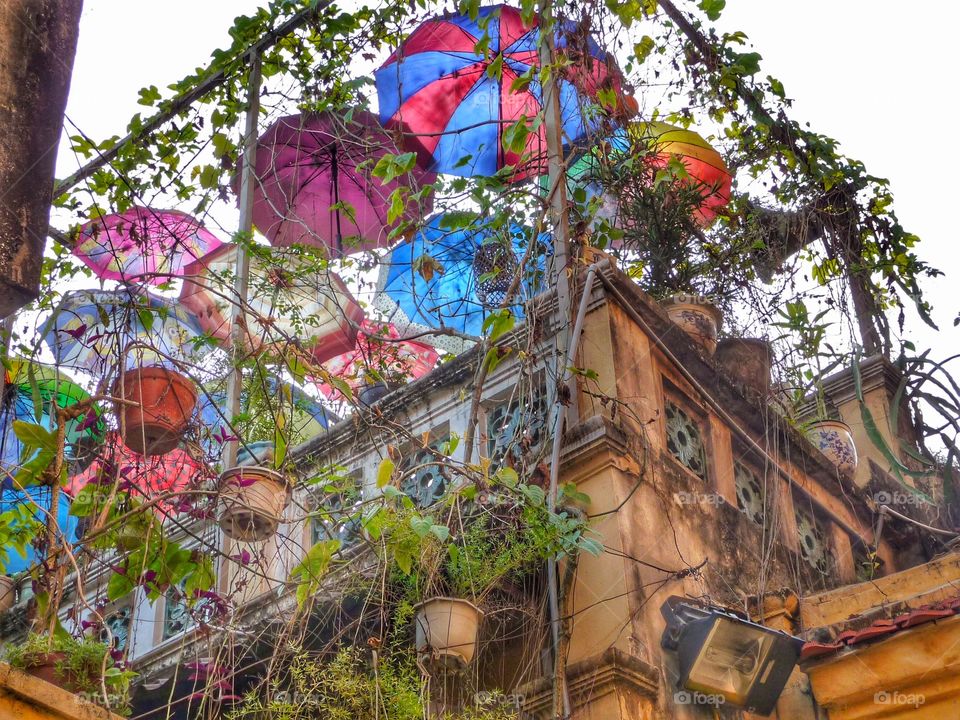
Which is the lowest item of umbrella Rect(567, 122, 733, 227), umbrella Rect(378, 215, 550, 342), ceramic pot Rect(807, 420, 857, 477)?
ceramic pot Rect(807, 420, 857, 477)

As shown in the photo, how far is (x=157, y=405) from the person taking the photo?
584cm

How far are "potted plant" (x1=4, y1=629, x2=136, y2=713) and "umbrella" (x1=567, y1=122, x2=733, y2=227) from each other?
459cm

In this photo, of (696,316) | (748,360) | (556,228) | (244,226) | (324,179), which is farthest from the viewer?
(324,179)

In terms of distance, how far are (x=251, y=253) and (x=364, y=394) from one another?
1.67m

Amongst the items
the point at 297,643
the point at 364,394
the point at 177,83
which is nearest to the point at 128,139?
the point at 177,83

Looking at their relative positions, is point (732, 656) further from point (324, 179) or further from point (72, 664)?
point (324, 179)

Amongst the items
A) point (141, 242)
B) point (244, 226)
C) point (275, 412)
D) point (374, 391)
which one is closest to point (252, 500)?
point (275, 412)

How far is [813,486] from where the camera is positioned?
25.8 feet

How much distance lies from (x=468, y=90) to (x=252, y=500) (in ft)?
14.2

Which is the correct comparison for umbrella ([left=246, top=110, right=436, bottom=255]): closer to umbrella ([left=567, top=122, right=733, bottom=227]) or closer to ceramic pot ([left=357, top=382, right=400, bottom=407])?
ceramic pot ([left=357, top=382, right=400, bottom=407])

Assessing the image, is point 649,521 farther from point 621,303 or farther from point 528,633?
point 621,303

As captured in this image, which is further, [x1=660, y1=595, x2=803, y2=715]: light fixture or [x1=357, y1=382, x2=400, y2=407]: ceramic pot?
[x1=357, y1=382, x2=400, y2=407]: ceramic pot

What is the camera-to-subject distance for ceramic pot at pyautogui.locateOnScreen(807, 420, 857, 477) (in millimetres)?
8227

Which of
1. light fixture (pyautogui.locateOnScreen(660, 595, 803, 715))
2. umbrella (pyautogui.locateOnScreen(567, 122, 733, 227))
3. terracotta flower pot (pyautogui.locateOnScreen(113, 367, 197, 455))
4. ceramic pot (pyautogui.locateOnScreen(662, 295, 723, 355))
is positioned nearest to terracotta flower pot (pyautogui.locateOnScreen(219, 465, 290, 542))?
terracotta flower pot (pyautogui.locateOnScreen(113, 367, 197, 455))
